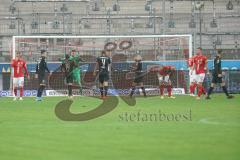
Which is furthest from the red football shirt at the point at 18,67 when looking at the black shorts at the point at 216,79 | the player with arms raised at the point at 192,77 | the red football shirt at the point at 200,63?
the black shorts at the point at 216,79

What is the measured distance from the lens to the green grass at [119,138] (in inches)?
374

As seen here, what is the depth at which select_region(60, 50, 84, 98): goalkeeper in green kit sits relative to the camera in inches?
1015

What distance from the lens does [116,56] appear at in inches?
1216

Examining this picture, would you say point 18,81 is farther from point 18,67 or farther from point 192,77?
point 192,77

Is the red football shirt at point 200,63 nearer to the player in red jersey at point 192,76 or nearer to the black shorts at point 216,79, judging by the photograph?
the player in red jersey at point 192,76

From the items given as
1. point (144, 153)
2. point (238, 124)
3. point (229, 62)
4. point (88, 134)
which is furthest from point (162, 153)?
point (229, 62)

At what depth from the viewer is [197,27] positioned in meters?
39.4

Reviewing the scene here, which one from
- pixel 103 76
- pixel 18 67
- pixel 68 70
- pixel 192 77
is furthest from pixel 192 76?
pixel 18 67

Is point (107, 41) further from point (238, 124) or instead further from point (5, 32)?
point (238, 124)

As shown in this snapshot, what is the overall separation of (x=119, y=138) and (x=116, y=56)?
19.4 metres

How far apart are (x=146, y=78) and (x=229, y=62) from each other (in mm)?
5006

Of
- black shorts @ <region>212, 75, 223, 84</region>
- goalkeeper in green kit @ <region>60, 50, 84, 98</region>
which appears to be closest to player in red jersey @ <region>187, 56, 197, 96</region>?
black shorts @ <region>212, 75, 223, 84</region>

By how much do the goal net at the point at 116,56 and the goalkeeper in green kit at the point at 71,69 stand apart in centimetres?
98

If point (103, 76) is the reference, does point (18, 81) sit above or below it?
below
